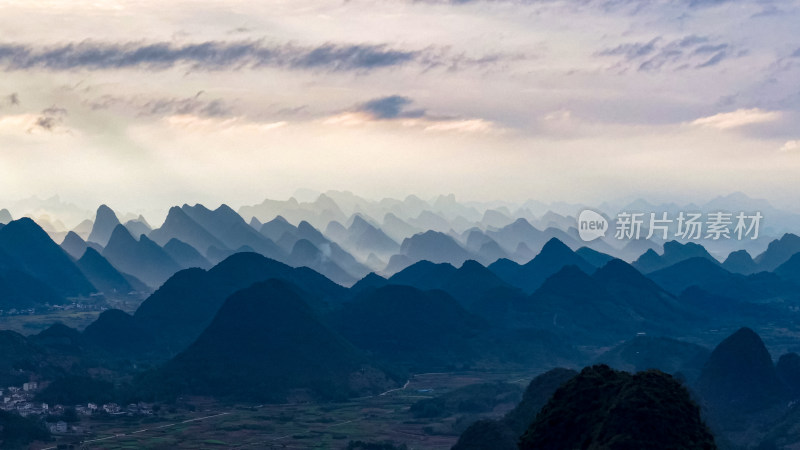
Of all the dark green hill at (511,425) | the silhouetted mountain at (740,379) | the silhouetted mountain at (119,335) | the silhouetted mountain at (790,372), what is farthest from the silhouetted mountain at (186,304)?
the dark green hill at (511,425)

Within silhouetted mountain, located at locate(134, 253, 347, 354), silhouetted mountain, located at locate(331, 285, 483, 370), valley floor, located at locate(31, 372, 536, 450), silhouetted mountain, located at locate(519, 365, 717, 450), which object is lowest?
valley floor, located at locate(31, 372, 536, 450)

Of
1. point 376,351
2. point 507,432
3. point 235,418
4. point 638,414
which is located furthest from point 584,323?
point 638,414

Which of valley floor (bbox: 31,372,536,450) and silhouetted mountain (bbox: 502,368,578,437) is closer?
silhouetted mountain (bbox: 502,368,578,437)

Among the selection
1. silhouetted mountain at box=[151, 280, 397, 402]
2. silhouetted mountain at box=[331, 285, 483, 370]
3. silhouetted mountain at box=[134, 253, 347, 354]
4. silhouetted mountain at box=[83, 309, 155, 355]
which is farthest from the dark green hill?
silhouetted mountain at box=[83, 309, 155, 355]

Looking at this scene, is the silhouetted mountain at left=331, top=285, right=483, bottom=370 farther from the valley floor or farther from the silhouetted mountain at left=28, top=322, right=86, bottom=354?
the silhouetted mountain at left=28, top=322, right=86, bottom=354

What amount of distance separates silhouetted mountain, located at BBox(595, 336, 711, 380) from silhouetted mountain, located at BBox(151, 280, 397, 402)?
35.1m

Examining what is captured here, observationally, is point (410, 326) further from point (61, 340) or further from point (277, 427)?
point (277, 427)

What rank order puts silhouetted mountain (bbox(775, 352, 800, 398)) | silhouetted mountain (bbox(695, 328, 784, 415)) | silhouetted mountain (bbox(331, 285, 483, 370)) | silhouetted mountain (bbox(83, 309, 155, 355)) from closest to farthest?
silhouetted mountain (bbox(695, 328, 784, 415)) < silhouetted mountain (bbox(775, 352, 800, 398)) < silhouetted mountain (bbox(83, 309, 155, 355)) < silhouetted mountain (bbox(331, 285, 483, 370))

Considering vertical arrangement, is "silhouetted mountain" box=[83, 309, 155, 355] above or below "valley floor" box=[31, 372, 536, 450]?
above

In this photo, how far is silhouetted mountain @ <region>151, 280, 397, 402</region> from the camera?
134m

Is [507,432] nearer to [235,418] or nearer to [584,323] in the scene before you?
[235,418]

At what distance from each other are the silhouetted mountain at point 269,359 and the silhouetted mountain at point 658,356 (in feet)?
115

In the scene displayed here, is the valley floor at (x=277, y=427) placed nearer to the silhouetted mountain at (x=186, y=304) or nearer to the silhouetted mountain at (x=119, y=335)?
the silhouetted mountain at (x=119, y=335)

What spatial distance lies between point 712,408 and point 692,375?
2471 centimetres
